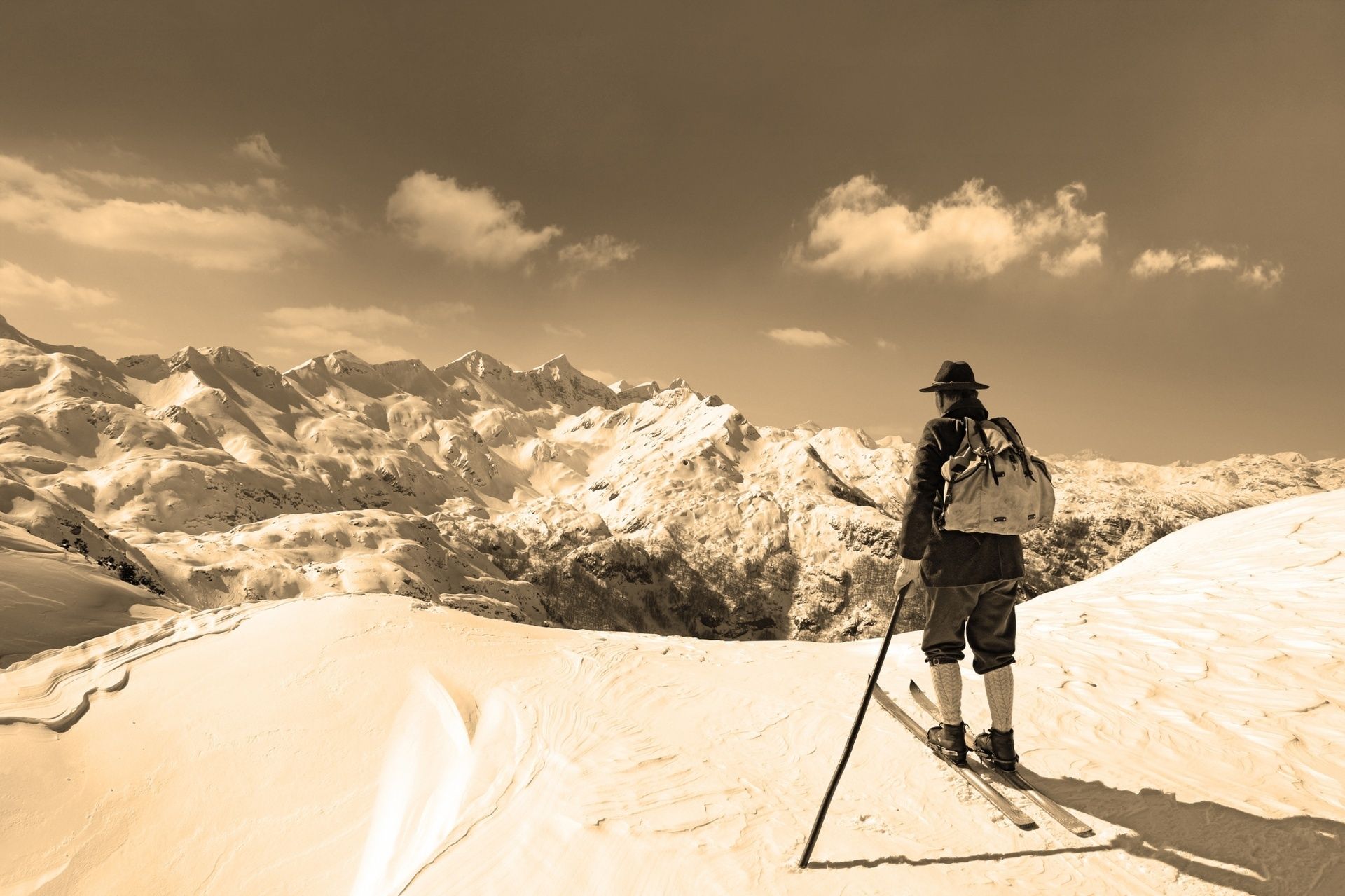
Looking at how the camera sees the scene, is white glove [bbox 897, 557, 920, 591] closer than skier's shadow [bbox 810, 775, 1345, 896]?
No

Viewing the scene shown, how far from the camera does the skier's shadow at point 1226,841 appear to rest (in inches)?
123

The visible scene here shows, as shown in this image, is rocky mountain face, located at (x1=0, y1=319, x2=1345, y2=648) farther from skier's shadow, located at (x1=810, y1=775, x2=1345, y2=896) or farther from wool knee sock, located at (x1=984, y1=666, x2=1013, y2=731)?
skier's shadow, located at (x1=810, y1=775, x2=1345, y2=896)

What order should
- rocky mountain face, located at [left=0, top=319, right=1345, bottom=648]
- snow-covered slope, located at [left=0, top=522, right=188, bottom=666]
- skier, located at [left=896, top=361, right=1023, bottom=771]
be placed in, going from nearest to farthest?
skier, located at [left=896, top=361, right=1023, bottom=771], snow-covered slope, located at [left=0, top=522, right=188, bottom=666], rocky mountain face, located at [left=0, top=319, right=1345, bottom=648]

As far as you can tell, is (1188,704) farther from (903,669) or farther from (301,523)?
(301,523)

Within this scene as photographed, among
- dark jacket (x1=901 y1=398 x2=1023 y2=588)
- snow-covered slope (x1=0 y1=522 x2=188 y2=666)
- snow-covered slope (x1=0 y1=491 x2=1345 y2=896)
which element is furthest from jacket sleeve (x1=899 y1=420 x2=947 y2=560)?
snow-covered slope (x1=0 y1=522 x2=188 y2=666)

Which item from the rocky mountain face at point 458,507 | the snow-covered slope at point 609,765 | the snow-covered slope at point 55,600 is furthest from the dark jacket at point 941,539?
the rocky mountain face at point 458,507

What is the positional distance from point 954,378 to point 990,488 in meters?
0.85

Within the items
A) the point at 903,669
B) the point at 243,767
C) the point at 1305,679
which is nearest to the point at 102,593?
the point at 243,767

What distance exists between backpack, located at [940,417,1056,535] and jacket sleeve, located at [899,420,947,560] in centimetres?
7

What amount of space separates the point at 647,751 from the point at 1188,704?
4.92 metres

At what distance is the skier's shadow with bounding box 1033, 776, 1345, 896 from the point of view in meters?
3.12

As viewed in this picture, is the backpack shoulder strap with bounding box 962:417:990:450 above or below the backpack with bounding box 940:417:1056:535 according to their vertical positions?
above

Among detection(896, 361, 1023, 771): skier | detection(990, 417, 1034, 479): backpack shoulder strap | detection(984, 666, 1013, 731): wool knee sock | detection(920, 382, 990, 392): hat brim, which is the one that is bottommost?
detection(984, 666, 1013, 731): wool knee sock

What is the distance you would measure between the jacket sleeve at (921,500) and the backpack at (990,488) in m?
0.07
